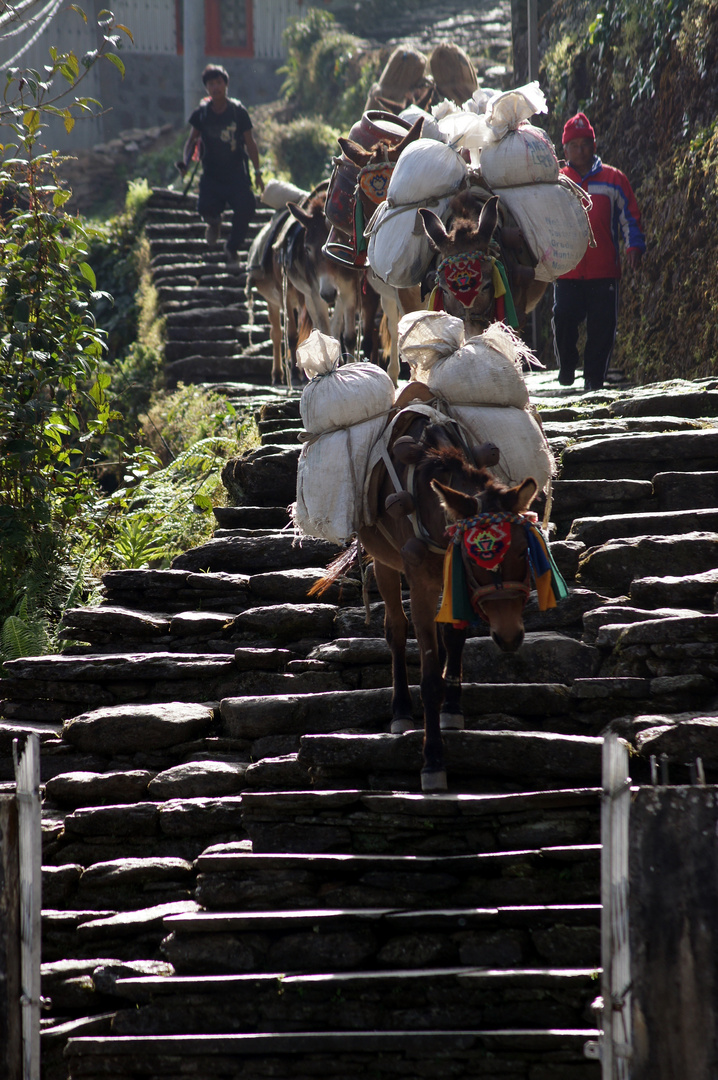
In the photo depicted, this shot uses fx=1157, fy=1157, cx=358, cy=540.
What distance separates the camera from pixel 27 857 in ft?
11.1

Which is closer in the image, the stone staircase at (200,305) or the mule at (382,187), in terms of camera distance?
the mule at (382,187)

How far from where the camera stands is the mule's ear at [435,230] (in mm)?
7492

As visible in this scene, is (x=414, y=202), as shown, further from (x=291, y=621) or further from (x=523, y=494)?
(x=523, y=494)

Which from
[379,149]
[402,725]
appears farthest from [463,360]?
[379,149]

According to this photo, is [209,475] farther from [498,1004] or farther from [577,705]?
[498,1004]

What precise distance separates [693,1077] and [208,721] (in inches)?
151

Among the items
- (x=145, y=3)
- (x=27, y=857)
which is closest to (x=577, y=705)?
(x=27, y=857)

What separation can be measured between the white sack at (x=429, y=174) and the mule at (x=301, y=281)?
252 centimetres

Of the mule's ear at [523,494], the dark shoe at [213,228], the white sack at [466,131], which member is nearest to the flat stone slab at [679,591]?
the mule's ear at [523,494]

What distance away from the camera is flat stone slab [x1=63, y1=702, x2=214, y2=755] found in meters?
6.39

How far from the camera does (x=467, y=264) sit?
7352 mm

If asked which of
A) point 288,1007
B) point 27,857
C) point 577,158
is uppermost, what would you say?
point 577,158

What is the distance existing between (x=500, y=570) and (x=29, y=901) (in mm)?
2315

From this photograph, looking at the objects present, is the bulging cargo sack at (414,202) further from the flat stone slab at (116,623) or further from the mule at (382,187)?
the flat stone slab at (116,623)
